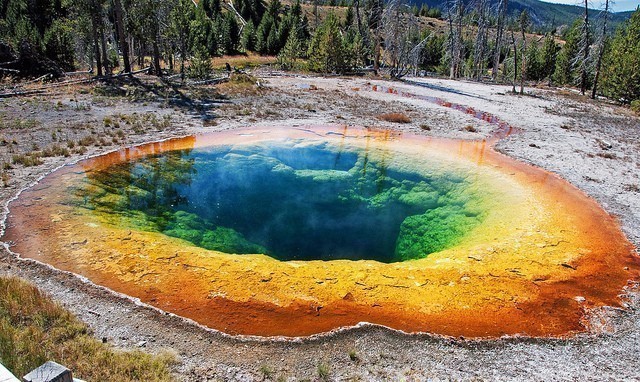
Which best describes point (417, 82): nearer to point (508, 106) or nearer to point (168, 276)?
point (508, 106)

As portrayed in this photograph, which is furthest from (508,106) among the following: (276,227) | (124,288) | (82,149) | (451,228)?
(124,288)

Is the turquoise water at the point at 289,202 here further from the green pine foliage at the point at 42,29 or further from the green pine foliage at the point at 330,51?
the green pine foliage at the point at 330,51

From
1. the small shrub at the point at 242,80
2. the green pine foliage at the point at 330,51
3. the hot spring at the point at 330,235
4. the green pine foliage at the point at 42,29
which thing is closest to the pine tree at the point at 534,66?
Answer: the green pine foliage at the point at 330,51

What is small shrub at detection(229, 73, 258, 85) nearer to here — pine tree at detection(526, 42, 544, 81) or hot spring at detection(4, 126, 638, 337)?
hot spring at detection(4, 126, 638, 337)

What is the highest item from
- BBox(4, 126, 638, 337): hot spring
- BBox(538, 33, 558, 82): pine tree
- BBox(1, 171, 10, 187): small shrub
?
BBox(538, 33, 558, 82): pine tree

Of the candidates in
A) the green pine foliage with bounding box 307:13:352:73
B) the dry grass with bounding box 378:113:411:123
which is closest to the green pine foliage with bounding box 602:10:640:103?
the dry grass with bounding box 378:113:411:123

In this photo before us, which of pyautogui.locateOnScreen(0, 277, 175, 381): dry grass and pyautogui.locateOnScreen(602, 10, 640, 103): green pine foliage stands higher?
pyautogui.locateOnScreen(602, 10, 640, 103): green pine foliage

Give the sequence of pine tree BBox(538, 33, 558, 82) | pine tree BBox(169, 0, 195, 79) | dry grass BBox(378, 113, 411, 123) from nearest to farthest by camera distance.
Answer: dry grass BBox(378, 113, 411, 123) → pine tree BBox(169, 0, 195, 79) → pine tree BBox(538, 33, 558, 82)
